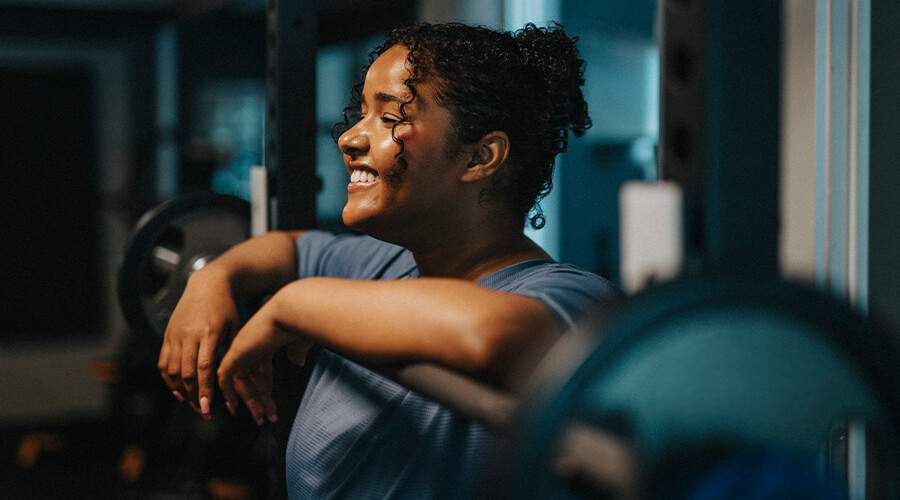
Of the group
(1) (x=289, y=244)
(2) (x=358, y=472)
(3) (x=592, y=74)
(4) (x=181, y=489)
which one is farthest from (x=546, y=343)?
(4) (x=181, y=489)

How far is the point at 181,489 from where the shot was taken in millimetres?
3205

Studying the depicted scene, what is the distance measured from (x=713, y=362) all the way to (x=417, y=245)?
1.84ft

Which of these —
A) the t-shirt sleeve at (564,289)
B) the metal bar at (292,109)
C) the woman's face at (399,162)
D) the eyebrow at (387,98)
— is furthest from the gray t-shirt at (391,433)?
the metal bar at (292,109)

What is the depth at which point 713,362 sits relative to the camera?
1.18 feet

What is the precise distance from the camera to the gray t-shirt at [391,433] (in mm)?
746

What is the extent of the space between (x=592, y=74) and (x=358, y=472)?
5.94ft

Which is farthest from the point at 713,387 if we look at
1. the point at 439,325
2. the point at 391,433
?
the point at 391,433

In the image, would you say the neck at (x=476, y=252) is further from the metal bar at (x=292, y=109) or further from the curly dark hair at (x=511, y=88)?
the metal bar at (x=292, y=109)

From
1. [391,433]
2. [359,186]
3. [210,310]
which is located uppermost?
[359,186]

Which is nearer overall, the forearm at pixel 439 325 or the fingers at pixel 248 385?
the forearm at pixel 439 325

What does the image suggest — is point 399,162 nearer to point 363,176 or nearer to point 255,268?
point 363,176

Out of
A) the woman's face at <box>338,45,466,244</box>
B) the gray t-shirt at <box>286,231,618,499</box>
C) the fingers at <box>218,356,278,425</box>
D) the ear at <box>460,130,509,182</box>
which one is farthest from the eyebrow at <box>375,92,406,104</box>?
the fingers at <box>218,356,278,425</box>

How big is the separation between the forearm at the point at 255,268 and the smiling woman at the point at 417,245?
0.4 inches

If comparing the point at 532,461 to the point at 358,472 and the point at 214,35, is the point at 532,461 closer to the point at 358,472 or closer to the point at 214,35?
the point at 358,472
